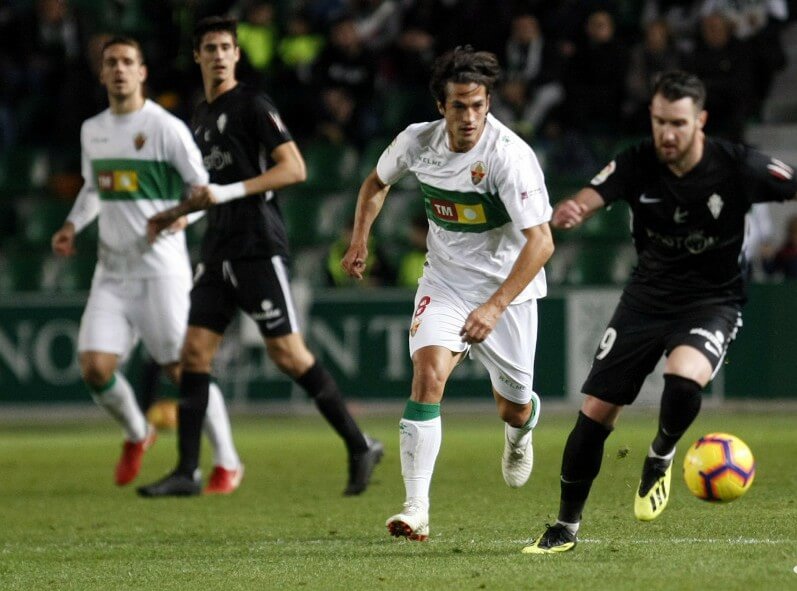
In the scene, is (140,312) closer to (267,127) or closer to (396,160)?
Result: (267,127)

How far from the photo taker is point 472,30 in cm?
1717

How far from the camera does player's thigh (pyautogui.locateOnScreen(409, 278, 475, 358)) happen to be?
6.93 m

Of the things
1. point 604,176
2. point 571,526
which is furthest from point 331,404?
point 604,176

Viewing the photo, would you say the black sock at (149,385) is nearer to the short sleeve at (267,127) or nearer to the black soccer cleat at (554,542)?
the short sleeve at (267,127)

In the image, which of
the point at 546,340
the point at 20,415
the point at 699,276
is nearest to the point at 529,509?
the point at 699,276

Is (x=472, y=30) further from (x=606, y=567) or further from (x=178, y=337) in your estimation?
(x=606, y=567)

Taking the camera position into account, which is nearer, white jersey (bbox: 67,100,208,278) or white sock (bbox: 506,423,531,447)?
white sock (bbox: 506,423,531,447)

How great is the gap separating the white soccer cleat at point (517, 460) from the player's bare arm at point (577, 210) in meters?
2.18

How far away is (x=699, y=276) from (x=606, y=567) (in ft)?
4.53

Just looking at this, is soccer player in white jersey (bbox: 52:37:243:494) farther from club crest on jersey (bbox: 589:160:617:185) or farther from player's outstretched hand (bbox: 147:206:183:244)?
club crest on jersey (bbox: 589:160:617:185)

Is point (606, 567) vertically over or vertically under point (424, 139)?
under

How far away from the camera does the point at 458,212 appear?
7195mm

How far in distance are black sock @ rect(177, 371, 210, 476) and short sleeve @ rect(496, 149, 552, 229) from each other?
296 cm

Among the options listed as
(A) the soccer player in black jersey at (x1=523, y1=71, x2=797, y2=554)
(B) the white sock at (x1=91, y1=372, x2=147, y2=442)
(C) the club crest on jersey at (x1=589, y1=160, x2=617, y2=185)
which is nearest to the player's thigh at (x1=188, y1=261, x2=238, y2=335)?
(B) the white sock at (x1=91, y1=372, x2=147, y2=442)
